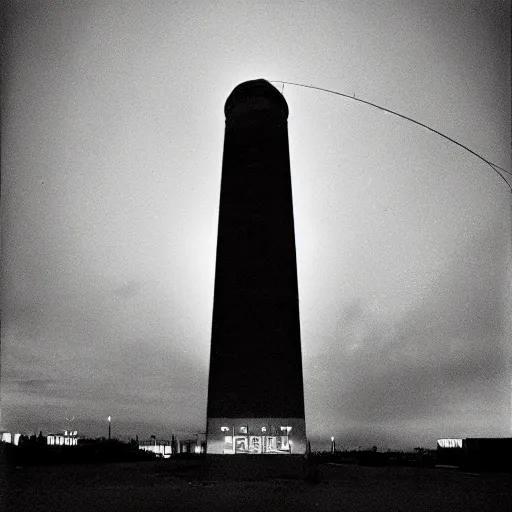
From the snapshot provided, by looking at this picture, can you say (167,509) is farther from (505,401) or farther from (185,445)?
(185,445)

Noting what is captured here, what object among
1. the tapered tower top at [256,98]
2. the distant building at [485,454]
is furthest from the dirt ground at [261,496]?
the tapered tower top at [256,98]

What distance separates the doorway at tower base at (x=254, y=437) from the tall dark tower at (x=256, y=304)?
53 mm

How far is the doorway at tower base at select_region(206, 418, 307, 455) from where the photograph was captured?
2873 cm

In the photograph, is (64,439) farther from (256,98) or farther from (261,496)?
(261,496)

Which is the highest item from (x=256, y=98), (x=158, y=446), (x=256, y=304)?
(x=256, y=98)

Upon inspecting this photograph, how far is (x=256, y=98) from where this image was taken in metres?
37.3

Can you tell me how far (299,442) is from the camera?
29047mm

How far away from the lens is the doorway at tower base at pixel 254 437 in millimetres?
28734

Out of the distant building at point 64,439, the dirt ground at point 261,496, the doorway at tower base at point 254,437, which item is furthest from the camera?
the distant building at point 64,439

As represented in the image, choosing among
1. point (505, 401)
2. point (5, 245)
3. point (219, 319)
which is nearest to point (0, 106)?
point (5, 245)

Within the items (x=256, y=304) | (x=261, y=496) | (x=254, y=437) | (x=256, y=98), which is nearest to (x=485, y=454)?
(x=254, y=437)

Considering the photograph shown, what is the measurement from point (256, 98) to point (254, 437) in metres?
22.8

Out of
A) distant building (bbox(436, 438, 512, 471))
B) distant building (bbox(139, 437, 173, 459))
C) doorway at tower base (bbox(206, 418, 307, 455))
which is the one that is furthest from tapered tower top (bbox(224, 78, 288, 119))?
distant building (bbox(139, 437, 173, 459))

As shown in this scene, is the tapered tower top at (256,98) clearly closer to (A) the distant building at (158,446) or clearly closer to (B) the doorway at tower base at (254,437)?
(B) the doorway at tower base at (254,437)
